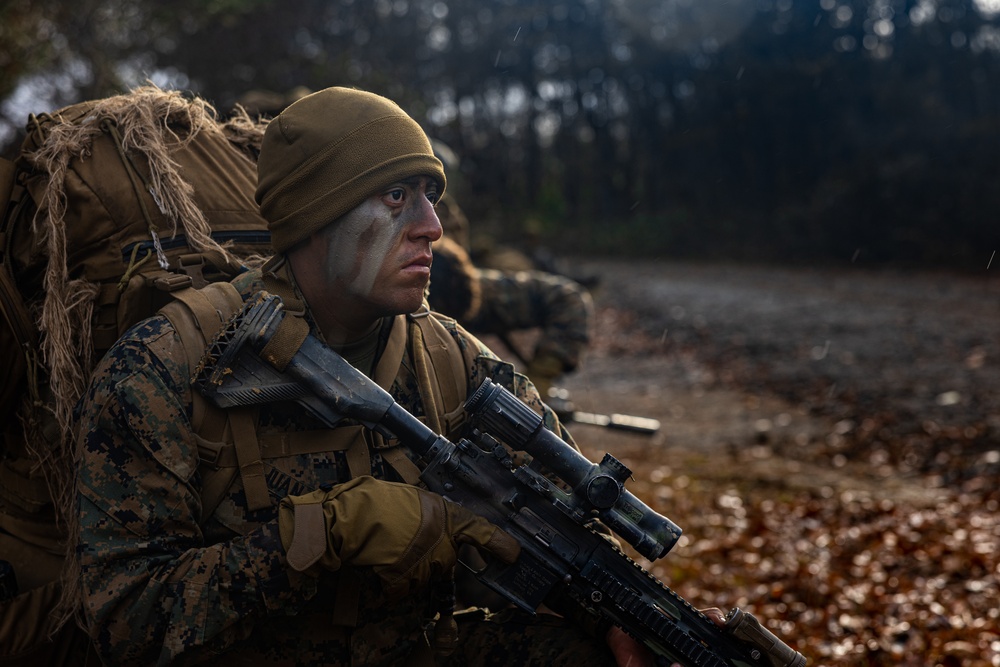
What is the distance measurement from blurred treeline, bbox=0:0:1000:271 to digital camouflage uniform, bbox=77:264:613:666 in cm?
666

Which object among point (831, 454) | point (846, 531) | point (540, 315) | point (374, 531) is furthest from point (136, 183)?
point (831, 454)

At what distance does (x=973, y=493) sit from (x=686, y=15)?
24.2m

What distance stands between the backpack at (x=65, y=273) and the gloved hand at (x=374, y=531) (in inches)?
31.8

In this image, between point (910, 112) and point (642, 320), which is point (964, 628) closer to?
point (642, 320)

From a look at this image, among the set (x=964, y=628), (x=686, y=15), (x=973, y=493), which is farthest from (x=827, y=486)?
→ (x=686, y=15)

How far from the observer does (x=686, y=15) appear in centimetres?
2873

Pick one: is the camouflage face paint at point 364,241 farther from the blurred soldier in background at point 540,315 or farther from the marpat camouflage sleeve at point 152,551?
the blurred soldier in background at point 540,315

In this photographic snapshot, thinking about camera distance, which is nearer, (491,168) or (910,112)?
(910,112)

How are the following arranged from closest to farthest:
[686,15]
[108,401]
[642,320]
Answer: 1. [108,401]
2. [642,320]
3. [686,15]

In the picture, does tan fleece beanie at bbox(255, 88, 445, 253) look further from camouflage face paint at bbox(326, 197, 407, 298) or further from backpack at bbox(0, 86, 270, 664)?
backpack at bbox(0, 86, 270, 664)

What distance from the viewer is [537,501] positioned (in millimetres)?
2631

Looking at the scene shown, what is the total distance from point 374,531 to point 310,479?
14.7 inches

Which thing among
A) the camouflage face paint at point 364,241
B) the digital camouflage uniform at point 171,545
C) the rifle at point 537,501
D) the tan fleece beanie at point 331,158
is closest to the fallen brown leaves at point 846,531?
the rifle at point 537,501

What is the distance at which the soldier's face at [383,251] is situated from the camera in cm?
266
